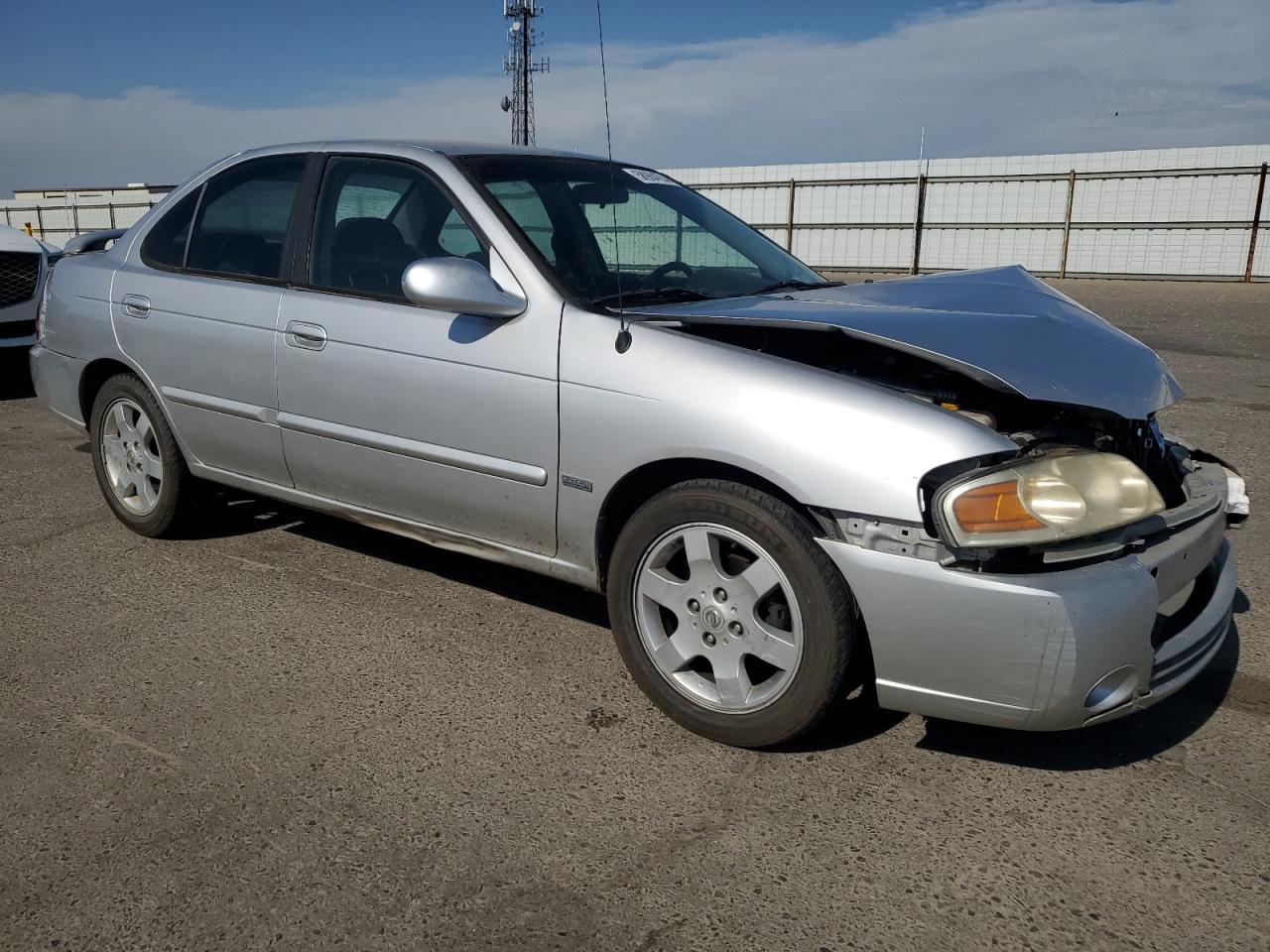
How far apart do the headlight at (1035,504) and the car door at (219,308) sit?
2517 mm

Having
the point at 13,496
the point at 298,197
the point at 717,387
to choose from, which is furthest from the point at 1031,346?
the point at 13,496

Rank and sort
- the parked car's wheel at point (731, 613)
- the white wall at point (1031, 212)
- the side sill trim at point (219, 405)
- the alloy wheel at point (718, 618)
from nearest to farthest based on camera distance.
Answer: the parked car's wheel at point (731, 613)
the alloy wheel at point (718, 618)
the side sill trim at point (219, 405)
the white wall at point (1031, 212)

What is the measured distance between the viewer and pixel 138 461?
4488 millimetres

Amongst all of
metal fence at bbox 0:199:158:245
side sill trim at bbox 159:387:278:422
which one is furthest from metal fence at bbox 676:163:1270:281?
side sill trim at bbox 159:387:278:422

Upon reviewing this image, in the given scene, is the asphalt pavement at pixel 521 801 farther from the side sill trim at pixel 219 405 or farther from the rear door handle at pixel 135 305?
the rear door handle at pixel 135 305

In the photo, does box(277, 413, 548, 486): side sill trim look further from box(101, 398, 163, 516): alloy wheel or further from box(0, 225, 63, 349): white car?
box(0, 225, 63, 349): white car

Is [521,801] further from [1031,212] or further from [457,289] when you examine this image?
[1031,212]

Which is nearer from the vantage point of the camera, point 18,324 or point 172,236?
point 172,236

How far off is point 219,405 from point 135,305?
2.27 ft

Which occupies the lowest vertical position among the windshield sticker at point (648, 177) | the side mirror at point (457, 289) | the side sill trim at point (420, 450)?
the side sill trim at point (420, 450)

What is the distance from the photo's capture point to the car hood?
260 centimetres

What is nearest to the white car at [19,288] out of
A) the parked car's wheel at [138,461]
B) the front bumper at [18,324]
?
the front bumper at [18,324]

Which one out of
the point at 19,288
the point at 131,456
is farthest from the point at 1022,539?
the point at 19,288

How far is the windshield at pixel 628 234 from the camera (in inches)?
133
